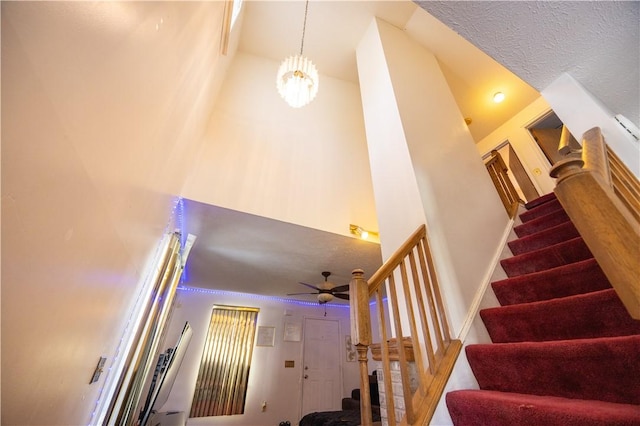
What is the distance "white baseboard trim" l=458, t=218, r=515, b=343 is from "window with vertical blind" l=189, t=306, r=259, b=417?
17.3 feet

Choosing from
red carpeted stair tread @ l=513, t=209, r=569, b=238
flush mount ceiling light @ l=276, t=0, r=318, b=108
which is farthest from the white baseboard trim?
flush mount ceiling light @ l=276, t=0, r=318, b=108

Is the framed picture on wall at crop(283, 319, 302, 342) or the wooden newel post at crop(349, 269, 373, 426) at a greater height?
the framed picture on wall at crop(283, 319, 302, 342)

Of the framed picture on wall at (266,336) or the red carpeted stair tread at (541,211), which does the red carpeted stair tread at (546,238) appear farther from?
the framed picture on wall at (266,336)

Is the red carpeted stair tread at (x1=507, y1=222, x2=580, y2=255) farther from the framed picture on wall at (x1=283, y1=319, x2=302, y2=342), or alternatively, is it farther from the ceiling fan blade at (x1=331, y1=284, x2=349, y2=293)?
the framed picture on wall at (x1=283, y1=319, x2=302, y2=342)

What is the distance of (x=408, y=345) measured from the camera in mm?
1421

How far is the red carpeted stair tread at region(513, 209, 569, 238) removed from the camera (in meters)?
2.17

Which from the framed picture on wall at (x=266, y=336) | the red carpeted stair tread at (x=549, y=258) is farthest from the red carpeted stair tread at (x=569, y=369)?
the framed picture on wall at (x=266, y=336)

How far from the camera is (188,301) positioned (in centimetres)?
544

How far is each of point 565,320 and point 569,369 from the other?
32cm

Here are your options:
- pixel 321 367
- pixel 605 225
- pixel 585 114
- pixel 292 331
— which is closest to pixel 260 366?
pixel 292 331

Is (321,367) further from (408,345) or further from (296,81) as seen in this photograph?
(296,81)

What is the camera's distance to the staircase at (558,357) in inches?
34.9

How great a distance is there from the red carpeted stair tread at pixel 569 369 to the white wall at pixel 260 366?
531 centimetres

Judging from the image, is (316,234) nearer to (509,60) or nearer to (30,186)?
(509,60)
